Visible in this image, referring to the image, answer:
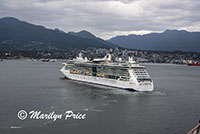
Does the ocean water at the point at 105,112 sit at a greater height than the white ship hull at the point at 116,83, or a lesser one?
lesser

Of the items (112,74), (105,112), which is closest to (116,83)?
(112,74)

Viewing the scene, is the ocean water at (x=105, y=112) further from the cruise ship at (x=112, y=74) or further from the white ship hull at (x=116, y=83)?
the cruise ship at (x=112, y=74)

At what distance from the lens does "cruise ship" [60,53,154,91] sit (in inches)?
1706

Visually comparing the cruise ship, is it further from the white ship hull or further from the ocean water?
the ocean water

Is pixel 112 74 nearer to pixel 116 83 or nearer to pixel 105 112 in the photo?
pixel 116 83

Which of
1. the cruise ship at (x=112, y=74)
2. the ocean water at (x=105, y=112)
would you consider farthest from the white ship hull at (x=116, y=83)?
the ocean water at (x=105, y=112)

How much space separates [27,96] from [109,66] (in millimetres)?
17658

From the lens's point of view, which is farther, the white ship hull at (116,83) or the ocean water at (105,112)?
the white ship hull at (116,83)

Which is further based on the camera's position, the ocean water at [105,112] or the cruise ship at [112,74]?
the cruise ship at [112,74]

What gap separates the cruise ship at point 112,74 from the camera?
43.3m

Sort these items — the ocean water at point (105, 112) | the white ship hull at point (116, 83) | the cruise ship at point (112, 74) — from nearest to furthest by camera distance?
the ocean water at point (105, 112) → the white ship hull at point (116, 83) → the cruise ship at point (112, 74)

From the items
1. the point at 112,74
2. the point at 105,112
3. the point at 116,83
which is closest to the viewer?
the point at 105,112

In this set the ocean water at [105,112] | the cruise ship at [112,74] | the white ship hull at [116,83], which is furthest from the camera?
the cruise ship at [112,74]

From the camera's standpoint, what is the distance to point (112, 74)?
48562mm
